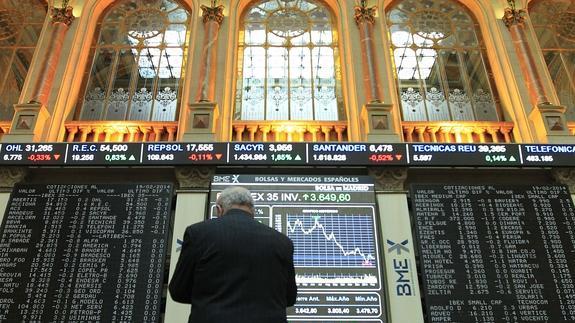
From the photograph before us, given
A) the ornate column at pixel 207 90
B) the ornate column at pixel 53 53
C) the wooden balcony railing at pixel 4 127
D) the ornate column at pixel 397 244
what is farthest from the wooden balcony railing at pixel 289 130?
the wooden balcony railing at pixel 4 127

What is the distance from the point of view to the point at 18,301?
920 centimetres

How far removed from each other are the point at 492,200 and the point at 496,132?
272cm

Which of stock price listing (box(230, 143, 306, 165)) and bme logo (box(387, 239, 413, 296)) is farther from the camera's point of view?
stock price listing (box(230, 143, 306, 165))

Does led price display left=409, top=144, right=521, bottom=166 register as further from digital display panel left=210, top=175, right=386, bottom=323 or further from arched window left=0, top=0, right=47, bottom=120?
arched window left=0, top=0, right=47, bottom=120

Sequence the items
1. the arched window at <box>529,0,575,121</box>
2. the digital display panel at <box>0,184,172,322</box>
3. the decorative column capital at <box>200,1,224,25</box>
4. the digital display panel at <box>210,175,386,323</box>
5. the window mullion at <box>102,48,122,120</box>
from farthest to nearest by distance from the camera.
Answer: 1. the decorative column capital at <box>200,1,224,25</box>
2. the arched window at <box>529,0,575,121</box>
3. the window mullion at <box>102,48,122,120</box>
4. the digital display panel at <box>210,175,386,323</box>
5. the digital display panel at <box>0,184,172,322</box>

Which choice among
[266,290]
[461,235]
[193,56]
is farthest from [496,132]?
[266,290]

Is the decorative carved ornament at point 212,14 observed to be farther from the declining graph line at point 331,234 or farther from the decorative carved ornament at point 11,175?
the declining graph line at point 331,234

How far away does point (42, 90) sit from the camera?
12.3 m

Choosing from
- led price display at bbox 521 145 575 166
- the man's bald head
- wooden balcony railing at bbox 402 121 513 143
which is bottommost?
the man's bald head

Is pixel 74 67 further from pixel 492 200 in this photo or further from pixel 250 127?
pixel 492 200

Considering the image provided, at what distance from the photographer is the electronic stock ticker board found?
10695 millimetres

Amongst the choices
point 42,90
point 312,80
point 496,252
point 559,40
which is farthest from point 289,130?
point 559,40

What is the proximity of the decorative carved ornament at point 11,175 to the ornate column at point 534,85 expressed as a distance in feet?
Answer: 33.3

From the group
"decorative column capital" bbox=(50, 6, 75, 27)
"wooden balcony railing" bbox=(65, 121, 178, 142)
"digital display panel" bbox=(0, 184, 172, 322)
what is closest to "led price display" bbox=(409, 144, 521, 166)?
"digital display panel" bbox=(0, 184, 172, 322)
